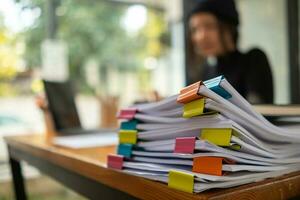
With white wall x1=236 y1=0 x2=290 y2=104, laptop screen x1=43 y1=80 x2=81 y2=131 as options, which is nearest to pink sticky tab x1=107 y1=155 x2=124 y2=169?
laptop screen x1=43 y1=80 x2=81 y2=131

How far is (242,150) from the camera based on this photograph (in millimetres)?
446

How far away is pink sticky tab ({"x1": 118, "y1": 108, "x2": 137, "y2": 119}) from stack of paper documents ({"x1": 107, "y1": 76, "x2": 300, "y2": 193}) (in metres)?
0.02

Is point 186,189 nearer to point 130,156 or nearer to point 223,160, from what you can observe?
point 223,160

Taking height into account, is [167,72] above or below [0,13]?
below

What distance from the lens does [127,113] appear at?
0.59 meters

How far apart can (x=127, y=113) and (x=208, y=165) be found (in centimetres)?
21

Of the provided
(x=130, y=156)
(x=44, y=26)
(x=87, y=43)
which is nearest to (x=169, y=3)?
(x=87, y=43)

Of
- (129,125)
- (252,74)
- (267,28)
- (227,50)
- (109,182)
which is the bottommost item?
(109,182)

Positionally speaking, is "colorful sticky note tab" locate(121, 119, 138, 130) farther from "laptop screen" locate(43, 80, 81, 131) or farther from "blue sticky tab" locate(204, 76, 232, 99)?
"laptop screen" locate(43, 80, 81, 131)

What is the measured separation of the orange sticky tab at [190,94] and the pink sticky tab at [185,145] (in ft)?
0.17

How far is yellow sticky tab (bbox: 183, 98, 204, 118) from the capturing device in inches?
16.8

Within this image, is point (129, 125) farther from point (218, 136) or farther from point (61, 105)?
A: point (61, 105)

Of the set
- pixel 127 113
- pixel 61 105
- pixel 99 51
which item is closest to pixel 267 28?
pixel 61 105

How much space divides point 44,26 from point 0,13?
332 mm
